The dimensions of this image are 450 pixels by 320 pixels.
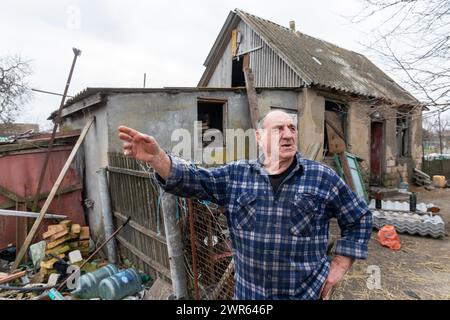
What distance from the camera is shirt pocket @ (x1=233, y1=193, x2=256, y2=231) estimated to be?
64.4 inches

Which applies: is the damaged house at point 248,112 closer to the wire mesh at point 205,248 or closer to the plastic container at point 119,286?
the plastic container at point 119,286

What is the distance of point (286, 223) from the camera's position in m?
1.57

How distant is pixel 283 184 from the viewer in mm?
1631

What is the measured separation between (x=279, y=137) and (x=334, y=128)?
7937 millimetres

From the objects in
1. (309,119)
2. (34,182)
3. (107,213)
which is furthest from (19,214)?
(309,119)

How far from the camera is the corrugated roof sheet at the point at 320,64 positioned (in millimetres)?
8946

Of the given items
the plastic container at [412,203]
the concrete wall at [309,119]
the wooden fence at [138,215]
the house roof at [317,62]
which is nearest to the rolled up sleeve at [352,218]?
the wooden fence at [138,215]

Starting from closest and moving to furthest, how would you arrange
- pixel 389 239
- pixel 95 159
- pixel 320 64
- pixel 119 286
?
1. pixel 119 286
2. pixel 389 239
3. pixel 95 159
4. pixel 320 64

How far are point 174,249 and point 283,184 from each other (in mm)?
1590

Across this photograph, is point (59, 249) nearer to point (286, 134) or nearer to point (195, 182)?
point (195, 182)

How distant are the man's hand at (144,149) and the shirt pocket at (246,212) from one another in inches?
18.5
